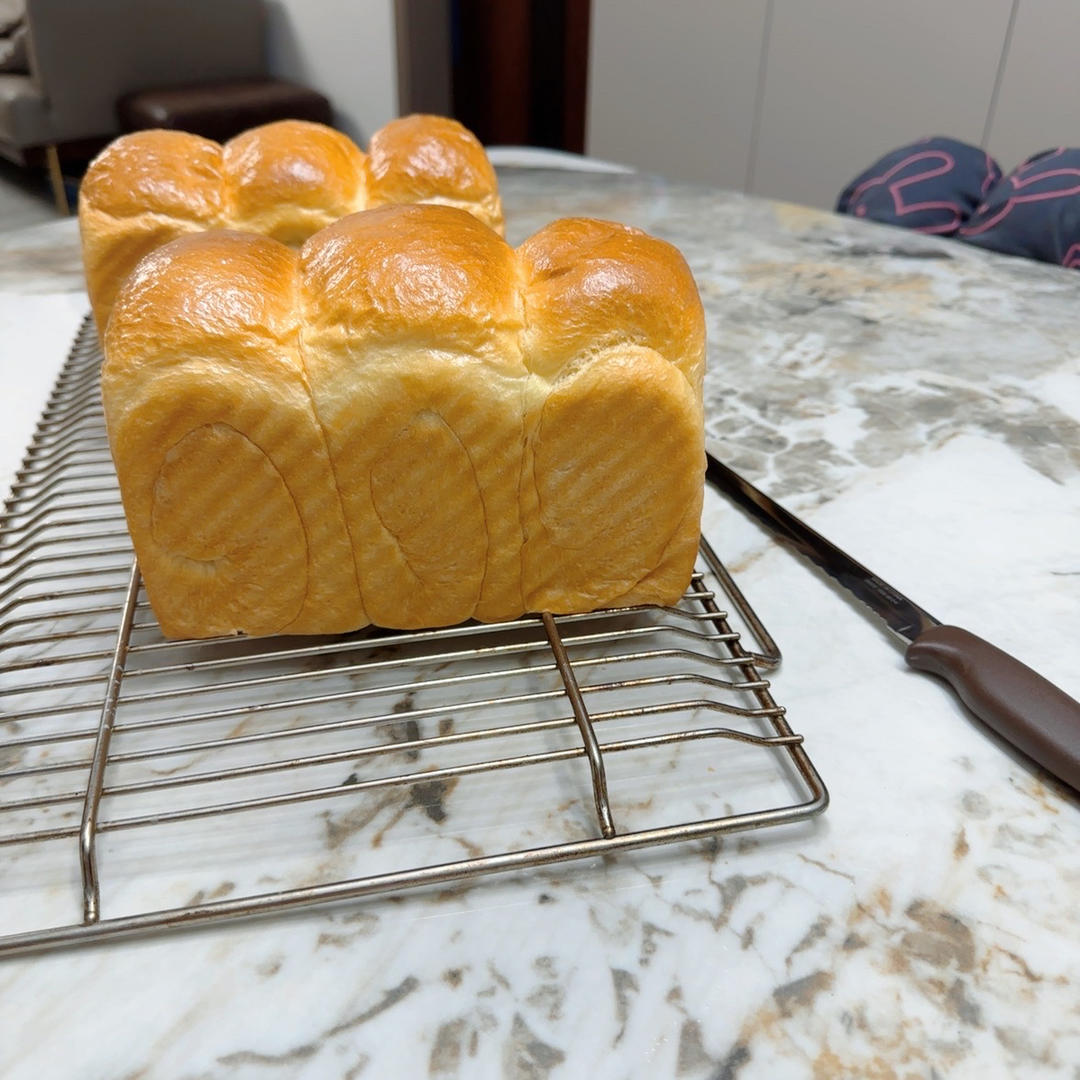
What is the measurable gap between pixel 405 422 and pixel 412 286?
9 centimetres

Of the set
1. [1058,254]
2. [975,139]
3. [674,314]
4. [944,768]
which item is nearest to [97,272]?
[674,314]

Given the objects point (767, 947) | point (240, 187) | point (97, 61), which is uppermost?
point (240, 187)

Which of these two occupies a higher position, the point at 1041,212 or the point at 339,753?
the point at 1041,212

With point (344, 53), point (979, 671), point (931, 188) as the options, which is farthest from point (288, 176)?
point (344, 53)

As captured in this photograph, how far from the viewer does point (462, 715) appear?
0.65 m

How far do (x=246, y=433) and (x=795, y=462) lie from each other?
0.59 meters

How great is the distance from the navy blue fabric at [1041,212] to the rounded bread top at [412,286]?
4.00ft

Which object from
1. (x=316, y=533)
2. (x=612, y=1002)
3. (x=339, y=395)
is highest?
(x=339, y=395)

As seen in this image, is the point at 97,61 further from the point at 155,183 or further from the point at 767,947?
the point at 767,947

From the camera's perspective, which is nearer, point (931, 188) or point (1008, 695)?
point (1008, 695)

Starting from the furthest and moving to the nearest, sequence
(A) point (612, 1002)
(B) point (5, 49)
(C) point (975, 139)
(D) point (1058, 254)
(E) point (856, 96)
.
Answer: (B) point (5, 49)
(E) point (856, 96)
(C) point (975, 139)
(D) point (1058, 254)
(A) point (612, 1002)

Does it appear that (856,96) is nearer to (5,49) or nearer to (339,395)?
(339,395)

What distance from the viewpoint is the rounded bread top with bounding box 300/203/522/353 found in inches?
23.9

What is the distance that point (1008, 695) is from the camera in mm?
619
